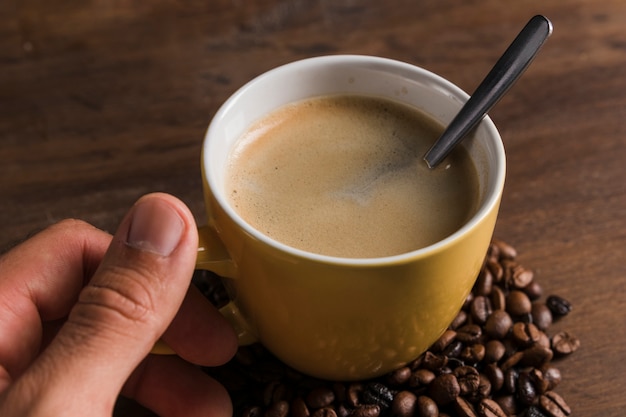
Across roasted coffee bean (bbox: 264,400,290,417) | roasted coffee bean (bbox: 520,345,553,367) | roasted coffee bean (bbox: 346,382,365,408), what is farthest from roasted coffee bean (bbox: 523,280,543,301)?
roasted coffee bean (bbox: 264,400,290,417)

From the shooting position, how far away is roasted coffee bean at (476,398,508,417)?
1082 mm

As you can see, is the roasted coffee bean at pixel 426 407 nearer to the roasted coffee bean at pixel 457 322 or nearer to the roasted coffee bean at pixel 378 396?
the roasted coffee bean at pixel 378 396

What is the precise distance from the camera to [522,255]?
132 cm

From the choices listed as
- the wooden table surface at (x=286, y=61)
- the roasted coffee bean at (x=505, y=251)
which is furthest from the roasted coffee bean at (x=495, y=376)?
the roasted coffee bean at (x=505, y=251)

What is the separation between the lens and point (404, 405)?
1.08 meters

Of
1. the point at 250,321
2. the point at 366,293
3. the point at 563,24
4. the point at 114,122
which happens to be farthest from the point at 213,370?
the point at 563,24

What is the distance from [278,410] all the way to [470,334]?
304 millimetres

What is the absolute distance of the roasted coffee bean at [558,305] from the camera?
1.24 m

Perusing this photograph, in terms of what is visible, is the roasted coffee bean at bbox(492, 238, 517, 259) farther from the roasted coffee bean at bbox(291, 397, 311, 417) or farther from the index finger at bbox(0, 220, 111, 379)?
the index finger at bbox(0, 220, 111, 379)

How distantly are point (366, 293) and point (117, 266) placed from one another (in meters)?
0.27

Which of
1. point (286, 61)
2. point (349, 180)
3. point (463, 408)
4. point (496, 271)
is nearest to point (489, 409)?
point (463, 408)

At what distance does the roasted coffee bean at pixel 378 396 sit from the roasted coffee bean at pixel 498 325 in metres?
0.19

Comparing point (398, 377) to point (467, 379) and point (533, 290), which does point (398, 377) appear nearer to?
point (467, 379)

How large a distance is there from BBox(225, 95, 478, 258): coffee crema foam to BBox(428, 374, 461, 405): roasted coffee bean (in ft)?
0.71
